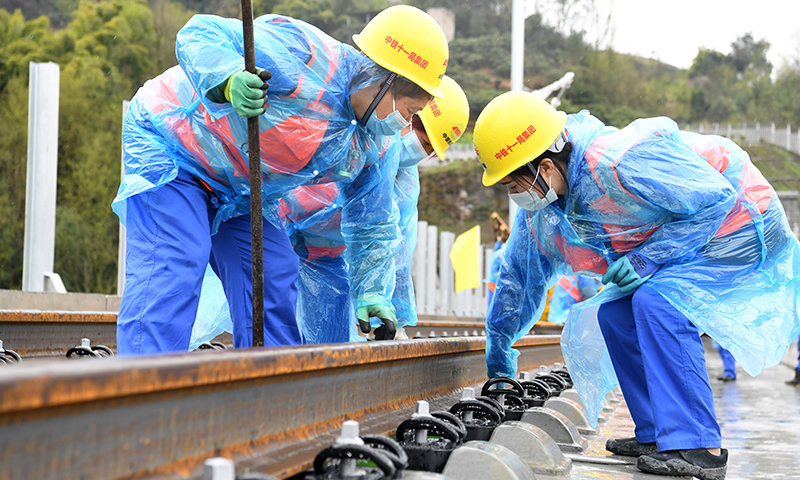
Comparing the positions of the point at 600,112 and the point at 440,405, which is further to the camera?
the point at 600,112

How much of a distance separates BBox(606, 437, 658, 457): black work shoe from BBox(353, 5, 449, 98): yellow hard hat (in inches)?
70.9

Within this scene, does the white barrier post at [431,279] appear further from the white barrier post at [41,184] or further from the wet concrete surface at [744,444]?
the white barrier post at [41,184]

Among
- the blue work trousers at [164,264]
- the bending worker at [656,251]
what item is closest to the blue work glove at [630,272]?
the bending worker at [656,251]

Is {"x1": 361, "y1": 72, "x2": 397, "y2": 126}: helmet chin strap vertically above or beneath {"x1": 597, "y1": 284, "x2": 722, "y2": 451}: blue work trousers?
above

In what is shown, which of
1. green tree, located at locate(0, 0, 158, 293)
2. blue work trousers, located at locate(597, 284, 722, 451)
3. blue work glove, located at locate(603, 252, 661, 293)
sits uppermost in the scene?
green tree, located at locate(0, 0, 158, 293)

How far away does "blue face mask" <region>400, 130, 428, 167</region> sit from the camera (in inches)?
188

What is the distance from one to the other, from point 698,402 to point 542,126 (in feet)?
4.59

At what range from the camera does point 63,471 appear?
137 cm

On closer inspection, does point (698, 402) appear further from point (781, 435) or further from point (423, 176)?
point (423, 176)

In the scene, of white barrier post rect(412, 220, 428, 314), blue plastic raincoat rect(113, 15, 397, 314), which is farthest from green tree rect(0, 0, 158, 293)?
blue plastic raincoat rect(113, 15, 397, 314)

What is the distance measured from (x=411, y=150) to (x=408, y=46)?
1.34 metres

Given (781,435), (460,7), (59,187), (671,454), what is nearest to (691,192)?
(671,454)

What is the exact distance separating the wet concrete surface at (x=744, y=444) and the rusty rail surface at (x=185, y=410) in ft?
2.59

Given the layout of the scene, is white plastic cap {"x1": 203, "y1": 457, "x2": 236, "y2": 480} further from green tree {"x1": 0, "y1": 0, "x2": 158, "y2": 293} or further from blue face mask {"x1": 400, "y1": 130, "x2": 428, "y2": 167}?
green tree {"x1": 0, "y1": 0, "x2": 158, "y2": 293}
